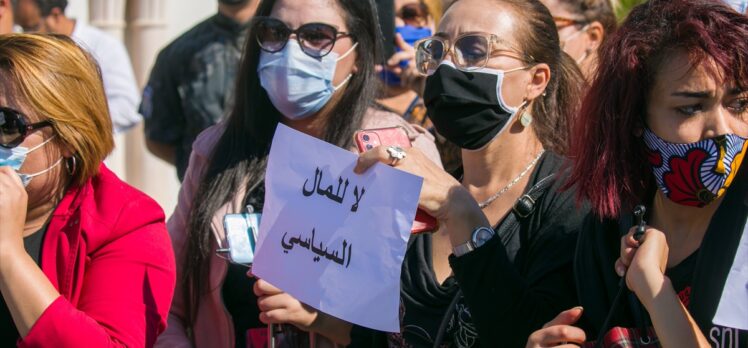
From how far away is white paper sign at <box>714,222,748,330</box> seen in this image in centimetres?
263

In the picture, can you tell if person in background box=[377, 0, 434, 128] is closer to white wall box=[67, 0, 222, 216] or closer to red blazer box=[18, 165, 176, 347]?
red blazer box=[18, 165, 176, 347]

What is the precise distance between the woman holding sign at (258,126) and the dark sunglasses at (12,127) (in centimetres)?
84

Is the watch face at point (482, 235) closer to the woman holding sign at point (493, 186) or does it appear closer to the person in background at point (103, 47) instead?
the woman holding sign at point (493, 186)

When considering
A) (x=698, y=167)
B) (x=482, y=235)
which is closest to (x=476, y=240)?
(x=482, y=235)

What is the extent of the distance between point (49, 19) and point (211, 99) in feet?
4.31

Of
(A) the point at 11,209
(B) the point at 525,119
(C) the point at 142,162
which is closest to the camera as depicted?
(A) the point at 11,209

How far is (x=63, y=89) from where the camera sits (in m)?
3.32

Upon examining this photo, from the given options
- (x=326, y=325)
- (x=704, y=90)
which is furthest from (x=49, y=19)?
(x=704, y=90)

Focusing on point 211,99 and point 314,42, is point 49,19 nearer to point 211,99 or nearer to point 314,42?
point 211,99

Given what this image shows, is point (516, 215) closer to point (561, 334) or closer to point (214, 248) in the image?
point (561, 334)

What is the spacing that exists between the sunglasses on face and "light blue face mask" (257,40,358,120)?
63cm

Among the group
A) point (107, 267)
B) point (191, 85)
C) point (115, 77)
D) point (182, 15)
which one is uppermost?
point (107, 267)

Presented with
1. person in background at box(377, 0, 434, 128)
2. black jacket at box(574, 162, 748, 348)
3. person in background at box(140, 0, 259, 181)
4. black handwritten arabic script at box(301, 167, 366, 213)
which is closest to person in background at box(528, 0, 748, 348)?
black jacket at box(574, 162, 748, 348)

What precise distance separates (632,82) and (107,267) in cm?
144
